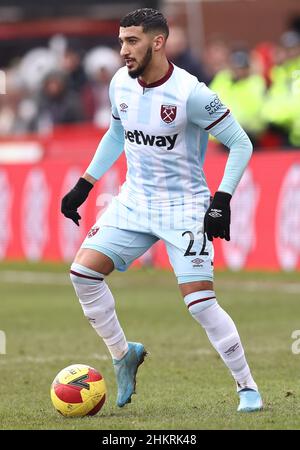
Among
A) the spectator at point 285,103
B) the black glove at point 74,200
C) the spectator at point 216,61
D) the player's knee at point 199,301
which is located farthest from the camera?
the spectator at point 216,61

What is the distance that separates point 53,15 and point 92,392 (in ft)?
70.0

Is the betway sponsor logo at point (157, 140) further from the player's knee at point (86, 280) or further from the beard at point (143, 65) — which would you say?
the player's knee at point (86, 280)

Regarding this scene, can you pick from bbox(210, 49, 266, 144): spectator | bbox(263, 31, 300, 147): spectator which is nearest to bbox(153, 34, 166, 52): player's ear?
bbox(263, 31, 300, 147): spectator

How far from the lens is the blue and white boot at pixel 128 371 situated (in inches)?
354

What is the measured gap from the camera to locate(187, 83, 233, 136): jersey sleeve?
862 centimetres

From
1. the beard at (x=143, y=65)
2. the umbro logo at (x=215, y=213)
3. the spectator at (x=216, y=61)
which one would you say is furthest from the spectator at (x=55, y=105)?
the umbro logo at (x=215, y=213)

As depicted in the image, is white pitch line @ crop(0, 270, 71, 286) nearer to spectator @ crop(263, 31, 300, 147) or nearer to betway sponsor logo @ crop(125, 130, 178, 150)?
spectator @ crop(263, 31, 300, 147)

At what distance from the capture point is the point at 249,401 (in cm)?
862

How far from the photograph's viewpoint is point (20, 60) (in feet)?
92.6

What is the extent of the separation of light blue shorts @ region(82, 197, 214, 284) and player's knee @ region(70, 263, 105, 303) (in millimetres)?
157

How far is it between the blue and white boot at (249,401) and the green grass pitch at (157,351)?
0.24 feet
